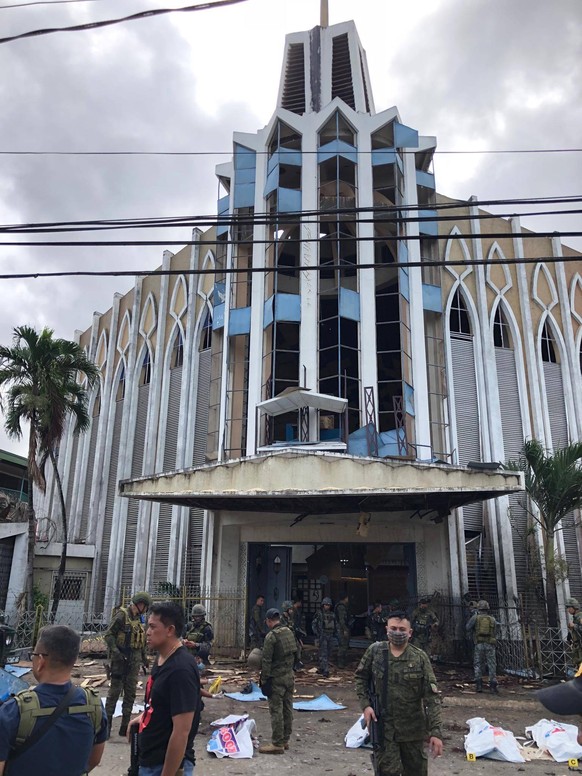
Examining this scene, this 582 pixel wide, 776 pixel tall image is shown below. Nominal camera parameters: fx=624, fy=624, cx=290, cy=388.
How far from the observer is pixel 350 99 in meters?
24.2

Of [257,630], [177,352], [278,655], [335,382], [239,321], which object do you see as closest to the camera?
[278,655]

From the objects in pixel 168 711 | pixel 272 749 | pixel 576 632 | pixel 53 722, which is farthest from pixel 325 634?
pixel 53 722

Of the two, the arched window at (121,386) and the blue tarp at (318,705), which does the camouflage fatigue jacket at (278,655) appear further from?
the arched window at (121,386)

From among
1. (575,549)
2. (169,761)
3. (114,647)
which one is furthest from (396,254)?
(169,761)

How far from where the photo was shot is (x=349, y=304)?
64.0 feet

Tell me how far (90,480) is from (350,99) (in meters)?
20.2

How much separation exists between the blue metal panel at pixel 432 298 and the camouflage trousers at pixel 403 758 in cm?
1686

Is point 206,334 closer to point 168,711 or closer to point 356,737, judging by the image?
point 356,737

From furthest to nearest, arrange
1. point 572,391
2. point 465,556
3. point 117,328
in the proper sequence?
point 117,328 → point 572,391 → point 465,556

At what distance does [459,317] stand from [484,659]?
12.9 m

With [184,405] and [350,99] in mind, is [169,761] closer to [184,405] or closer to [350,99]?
[184,405]

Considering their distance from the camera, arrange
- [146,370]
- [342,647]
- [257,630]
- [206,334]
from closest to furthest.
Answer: [342,647] → [257,630] → [206,334] → [146,370]

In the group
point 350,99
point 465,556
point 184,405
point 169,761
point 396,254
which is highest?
point 350,99

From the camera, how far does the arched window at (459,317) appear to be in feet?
73.4
